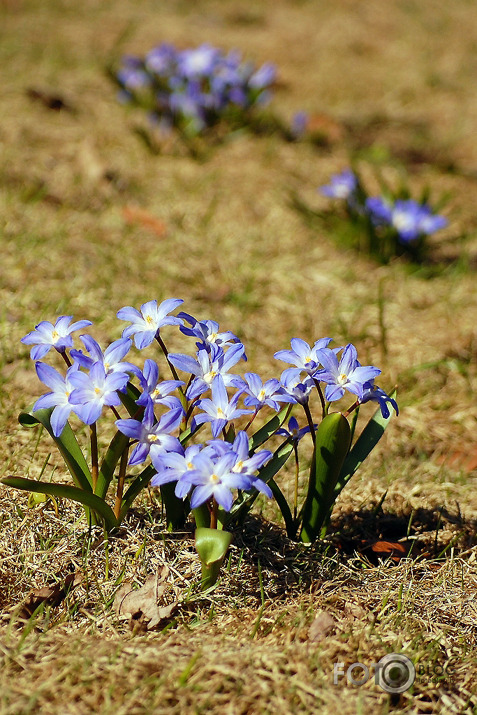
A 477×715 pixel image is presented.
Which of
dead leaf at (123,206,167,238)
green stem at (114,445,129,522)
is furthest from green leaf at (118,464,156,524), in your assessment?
dead leaf at (123,206,167,238)

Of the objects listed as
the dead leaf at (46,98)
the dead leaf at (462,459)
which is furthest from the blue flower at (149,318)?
the dead leaf at (46,98)

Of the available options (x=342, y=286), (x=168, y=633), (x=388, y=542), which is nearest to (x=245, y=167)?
(x=342, y=286)

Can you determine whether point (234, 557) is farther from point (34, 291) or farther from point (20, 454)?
point (34, 291)

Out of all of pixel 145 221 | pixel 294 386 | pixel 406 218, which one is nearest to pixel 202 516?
pixel 294 386

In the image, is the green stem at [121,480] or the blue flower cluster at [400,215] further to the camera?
the blue flower cluster at [400,215]

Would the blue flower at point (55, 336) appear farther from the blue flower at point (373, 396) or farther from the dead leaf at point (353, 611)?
the dead leaf at point (353, 611)

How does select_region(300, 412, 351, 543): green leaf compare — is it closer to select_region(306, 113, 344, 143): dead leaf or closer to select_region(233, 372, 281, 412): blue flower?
select_region(233, 372, 281, 412): blue flower

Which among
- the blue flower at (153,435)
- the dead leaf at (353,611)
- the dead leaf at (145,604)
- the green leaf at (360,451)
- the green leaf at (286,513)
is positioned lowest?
the dead leaf at (353,611)

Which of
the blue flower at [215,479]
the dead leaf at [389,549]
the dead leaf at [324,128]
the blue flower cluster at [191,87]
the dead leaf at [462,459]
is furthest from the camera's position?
the dead leaf at [324,128]
